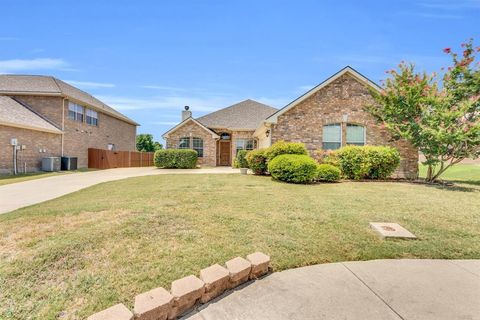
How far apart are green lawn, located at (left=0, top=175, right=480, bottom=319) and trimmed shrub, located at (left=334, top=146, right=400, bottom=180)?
5.07 metres

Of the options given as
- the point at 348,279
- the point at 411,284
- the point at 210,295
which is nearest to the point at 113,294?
the point at 210,295

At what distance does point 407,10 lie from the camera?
8750 mm

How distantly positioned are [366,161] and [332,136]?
9.61 feet

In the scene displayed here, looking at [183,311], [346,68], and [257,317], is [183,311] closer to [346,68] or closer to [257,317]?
[257,317]

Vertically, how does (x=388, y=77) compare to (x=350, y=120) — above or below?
above

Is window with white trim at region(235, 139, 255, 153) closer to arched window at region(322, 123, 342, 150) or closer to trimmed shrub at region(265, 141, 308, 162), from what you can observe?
arched window at region(322, 123, 342, 150)

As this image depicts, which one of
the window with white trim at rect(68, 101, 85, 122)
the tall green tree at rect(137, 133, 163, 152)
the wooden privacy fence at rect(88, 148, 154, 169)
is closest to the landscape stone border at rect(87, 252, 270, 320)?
the window with white trim at rect(68, 101, 85, 122)

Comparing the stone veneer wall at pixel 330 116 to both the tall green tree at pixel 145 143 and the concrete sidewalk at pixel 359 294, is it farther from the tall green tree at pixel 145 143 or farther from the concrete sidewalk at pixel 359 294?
the tall green tree at pixel 145 143

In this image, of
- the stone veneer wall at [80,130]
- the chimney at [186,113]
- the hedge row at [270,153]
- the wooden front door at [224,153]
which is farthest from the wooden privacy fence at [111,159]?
the hedge row at [270,153]

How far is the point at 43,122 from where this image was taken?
17.7 m

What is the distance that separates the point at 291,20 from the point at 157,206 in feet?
28.1

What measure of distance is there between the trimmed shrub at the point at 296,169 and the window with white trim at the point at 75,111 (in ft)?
58.1

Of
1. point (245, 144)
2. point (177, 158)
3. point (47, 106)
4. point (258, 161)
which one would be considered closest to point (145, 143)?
point (47, 106)

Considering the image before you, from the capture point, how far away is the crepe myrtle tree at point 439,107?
10914 millimetres
